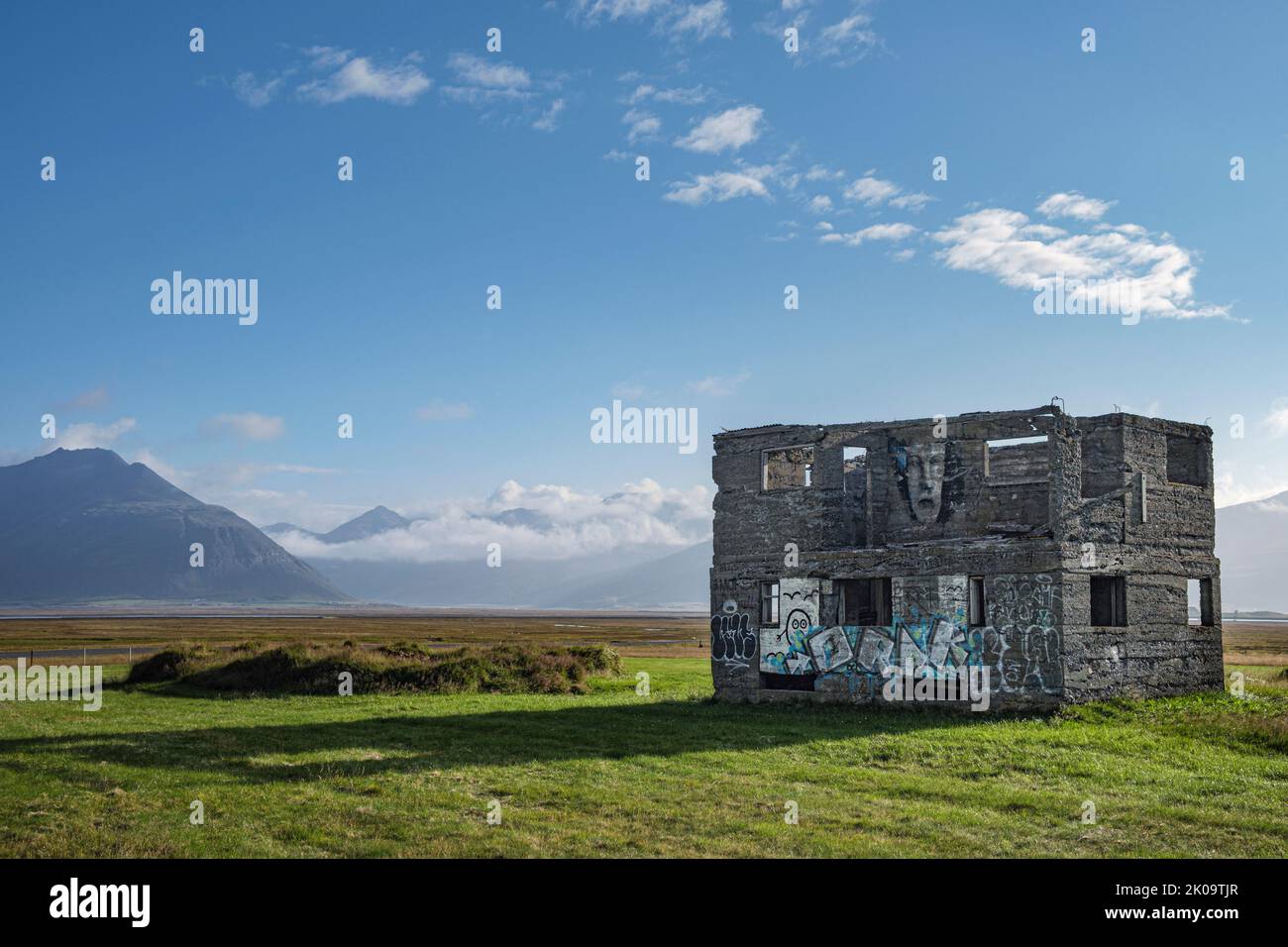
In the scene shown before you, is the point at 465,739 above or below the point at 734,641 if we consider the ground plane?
below

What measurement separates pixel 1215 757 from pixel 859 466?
12.5 metres

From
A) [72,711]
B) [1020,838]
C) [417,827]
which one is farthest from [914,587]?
[72,711]

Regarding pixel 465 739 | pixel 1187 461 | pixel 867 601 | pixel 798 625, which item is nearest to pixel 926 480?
pixel 867 601

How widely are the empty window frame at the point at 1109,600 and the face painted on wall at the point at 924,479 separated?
443 centimetres

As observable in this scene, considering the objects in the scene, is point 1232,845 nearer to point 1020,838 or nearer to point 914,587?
point 1020,838

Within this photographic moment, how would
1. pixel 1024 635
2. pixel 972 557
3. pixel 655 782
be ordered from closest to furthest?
pixel 655 782, pixel 1024 635, pixel 972 557

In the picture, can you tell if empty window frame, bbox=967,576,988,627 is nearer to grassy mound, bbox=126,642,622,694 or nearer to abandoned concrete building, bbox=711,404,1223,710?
abandoned concrete building, bbox=711,404,1223,710

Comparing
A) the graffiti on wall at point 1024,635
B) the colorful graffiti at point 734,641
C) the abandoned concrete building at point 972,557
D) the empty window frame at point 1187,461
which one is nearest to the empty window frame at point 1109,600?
the abandoned concrete building at point 972,557

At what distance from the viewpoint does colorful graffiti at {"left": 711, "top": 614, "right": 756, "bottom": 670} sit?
28.0m

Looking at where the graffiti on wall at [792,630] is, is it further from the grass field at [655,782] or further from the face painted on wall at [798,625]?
the grass field at [655,782]

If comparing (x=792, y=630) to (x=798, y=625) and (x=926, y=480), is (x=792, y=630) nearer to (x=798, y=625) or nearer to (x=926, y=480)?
(x=798, y=625)

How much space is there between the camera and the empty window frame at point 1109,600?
25.2 m

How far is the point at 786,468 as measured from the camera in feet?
96.3

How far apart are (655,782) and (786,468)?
578 inches
